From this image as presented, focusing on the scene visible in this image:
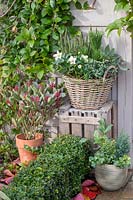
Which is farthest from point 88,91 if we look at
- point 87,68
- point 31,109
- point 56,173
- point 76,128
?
point 56,173

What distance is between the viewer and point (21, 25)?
3.77 m

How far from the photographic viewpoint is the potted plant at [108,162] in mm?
3232

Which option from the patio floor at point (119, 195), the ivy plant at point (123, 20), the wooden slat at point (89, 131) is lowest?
the patio floor at point (119, 195)

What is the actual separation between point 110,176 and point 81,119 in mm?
482

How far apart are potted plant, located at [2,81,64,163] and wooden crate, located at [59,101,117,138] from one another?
10 centimetres

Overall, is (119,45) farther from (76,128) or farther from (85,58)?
(76,128)

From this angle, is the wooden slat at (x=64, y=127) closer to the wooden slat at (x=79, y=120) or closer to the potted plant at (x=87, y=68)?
the wooden slat at (x=79, y=120)

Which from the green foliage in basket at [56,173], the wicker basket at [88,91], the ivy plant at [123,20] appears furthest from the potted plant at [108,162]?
the ivy plant at [123,20]

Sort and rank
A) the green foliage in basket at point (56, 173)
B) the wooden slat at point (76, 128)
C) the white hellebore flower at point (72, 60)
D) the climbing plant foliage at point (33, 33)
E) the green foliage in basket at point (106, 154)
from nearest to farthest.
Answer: the green foliage in basket at point (56, 173) < the green foliage in basket at point (106, 154) < the white hellebore flower at point (72, 60) < the wooden slat at point (76, 128) < the climbing plant foliage at point (33, 33)

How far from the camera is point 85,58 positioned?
11.0 ft

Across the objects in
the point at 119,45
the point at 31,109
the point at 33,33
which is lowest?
the point at 31,109

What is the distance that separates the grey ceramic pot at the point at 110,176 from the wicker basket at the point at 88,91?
0.48m

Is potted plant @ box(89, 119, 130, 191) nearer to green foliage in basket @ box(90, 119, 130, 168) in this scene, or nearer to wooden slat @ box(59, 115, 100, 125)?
green foliage in basket @ box(90, 119, 130, 168)

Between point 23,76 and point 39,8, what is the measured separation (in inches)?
23.0
